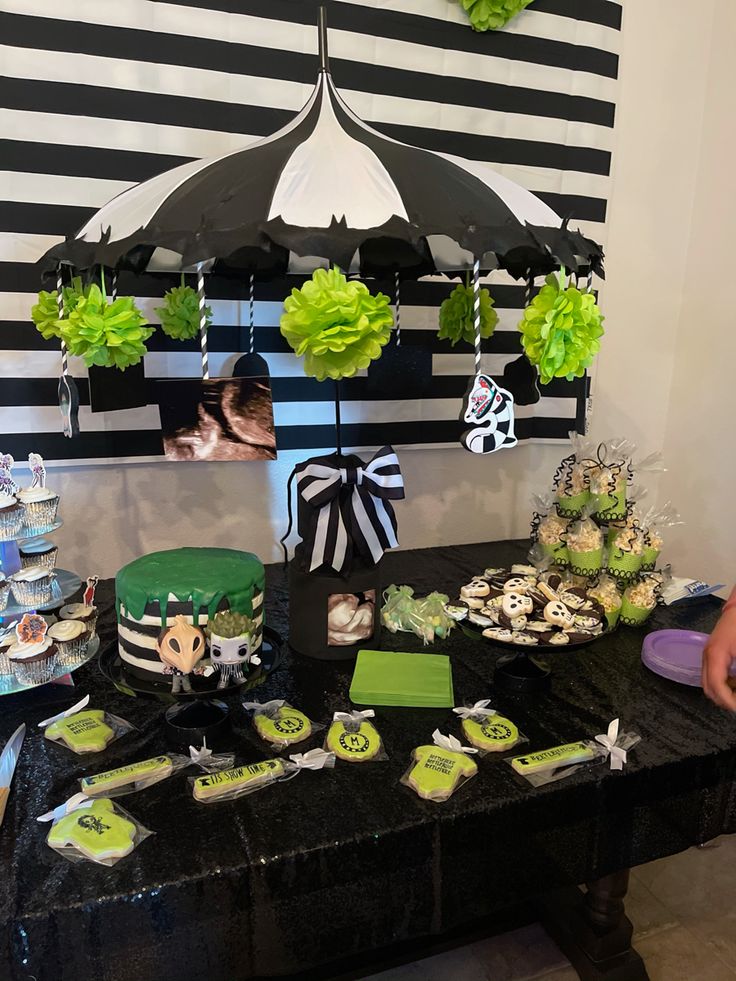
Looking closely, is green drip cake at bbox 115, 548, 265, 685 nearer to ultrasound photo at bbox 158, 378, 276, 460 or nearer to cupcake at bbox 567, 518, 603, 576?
ultrasound photo at bbox 158, 378, 276, 460

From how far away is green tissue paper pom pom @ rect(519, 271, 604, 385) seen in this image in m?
1.03

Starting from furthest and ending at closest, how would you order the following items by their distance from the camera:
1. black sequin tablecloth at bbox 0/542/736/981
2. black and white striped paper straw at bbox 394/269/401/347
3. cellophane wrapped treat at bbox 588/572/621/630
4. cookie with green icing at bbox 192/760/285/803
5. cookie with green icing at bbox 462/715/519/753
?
black and white striped paper straw at bbox 394/269/401/347 → cellophane wrapped treat at bbox 588/572/621/630 → cookie with green icing at bbox 462/715/519/753 → cookie with green icing at bbox 192/760/285/803 → black sequin tablecloth at bbox 0/542/736/981

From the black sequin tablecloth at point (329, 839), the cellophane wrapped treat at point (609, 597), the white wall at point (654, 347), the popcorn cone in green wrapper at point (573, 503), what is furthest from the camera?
the white wall at point (654, 347)

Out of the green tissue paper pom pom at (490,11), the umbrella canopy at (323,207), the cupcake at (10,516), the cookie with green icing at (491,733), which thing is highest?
the green tissue paper pom pom at (490,11)

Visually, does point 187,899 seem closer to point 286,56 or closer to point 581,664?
point 581,664

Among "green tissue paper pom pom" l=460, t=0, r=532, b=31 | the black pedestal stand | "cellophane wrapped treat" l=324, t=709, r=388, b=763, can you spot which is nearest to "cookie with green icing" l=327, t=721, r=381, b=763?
"cellophane wrapped treat" l=324, t=709, r=388, b=763

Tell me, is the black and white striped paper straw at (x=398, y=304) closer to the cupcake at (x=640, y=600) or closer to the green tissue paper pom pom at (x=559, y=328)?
the green tissue paper pom pom at (x=559, y=328)

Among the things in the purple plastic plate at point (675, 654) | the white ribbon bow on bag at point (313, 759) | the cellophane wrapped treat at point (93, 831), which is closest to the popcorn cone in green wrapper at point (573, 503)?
the purple plastic plate at point (675, 654)

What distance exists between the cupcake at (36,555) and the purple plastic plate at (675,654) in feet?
3.14

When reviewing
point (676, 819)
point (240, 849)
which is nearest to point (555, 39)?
point (676, 819)

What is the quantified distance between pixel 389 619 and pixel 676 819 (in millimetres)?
543

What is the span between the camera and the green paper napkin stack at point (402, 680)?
1.02 metres

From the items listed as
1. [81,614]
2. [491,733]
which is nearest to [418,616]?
[491,733]

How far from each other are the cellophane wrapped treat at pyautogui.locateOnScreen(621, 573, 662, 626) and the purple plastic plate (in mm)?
40
